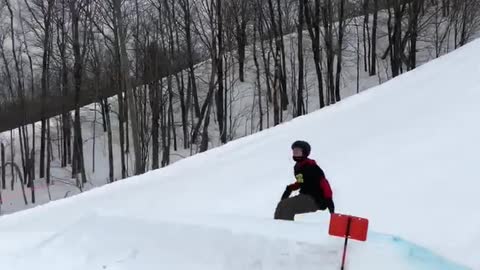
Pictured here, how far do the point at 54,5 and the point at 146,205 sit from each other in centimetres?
2656

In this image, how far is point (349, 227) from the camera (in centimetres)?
461

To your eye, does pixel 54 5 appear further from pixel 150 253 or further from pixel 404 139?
pixel 150 253

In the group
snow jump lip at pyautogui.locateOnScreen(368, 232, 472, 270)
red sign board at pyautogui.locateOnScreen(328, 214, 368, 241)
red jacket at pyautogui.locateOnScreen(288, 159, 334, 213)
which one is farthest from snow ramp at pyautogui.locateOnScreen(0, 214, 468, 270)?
red jacket at pyautogui.locateOnScreen(288, 159, 334, 213)

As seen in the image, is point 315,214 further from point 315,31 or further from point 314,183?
point 315,31

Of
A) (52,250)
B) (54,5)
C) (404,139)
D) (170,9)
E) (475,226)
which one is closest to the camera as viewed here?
(475,226)

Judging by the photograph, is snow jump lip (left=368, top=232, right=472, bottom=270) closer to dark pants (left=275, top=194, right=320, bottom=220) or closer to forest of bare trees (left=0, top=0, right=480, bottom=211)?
dark pants (left=275, top=194, right=320, bottom=220)

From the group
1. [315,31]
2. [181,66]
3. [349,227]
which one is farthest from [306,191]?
[181,66]

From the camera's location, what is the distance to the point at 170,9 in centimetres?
3906

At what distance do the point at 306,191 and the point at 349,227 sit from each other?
2579 millimetres

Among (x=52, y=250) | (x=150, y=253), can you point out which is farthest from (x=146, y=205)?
(x=150, y=253)

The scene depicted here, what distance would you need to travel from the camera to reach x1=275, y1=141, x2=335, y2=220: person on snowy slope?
7.10 metres

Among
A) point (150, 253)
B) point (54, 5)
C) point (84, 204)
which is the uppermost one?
point (54, 5)

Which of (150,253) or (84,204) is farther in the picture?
(84,204)

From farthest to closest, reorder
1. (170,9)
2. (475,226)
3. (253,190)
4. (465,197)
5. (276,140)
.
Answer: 1. (170,9)
2. (276,140)
3. (253,190)
4. (465,197)
5. (475,226)
